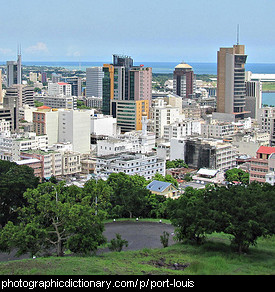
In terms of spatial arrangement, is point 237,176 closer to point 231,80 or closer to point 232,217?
point 232,217

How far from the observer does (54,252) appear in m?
10.6

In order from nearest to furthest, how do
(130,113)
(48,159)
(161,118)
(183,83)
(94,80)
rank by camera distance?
(48,159), (161,118), (130,113), (183,83), (94,80)

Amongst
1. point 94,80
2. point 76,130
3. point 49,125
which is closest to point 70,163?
point 76,130

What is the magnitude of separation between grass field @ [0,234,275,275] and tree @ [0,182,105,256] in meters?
0.58

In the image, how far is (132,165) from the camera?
1988 cm

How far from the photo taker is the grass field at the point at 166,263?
25.0 ft

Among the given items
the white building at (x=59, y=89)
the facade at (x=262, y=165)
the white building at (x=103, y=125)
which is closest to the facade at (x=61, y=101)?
the white building at (x=103, y=125)

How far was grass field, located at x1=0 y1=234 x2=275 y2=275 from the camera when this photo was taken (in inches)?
300

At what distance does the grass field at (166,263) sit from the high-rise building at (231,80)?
27.7 meters

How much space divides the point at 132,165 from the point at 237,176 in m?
5.00

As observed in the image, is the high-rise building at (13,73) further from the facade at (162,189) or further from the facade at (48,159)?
the facade at (162,189)

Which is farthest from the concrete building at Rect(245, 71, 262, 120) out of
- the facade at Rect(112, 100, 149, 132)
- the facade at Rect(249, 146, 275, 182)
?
the facade at Rect(249, 146, 275, 182)
